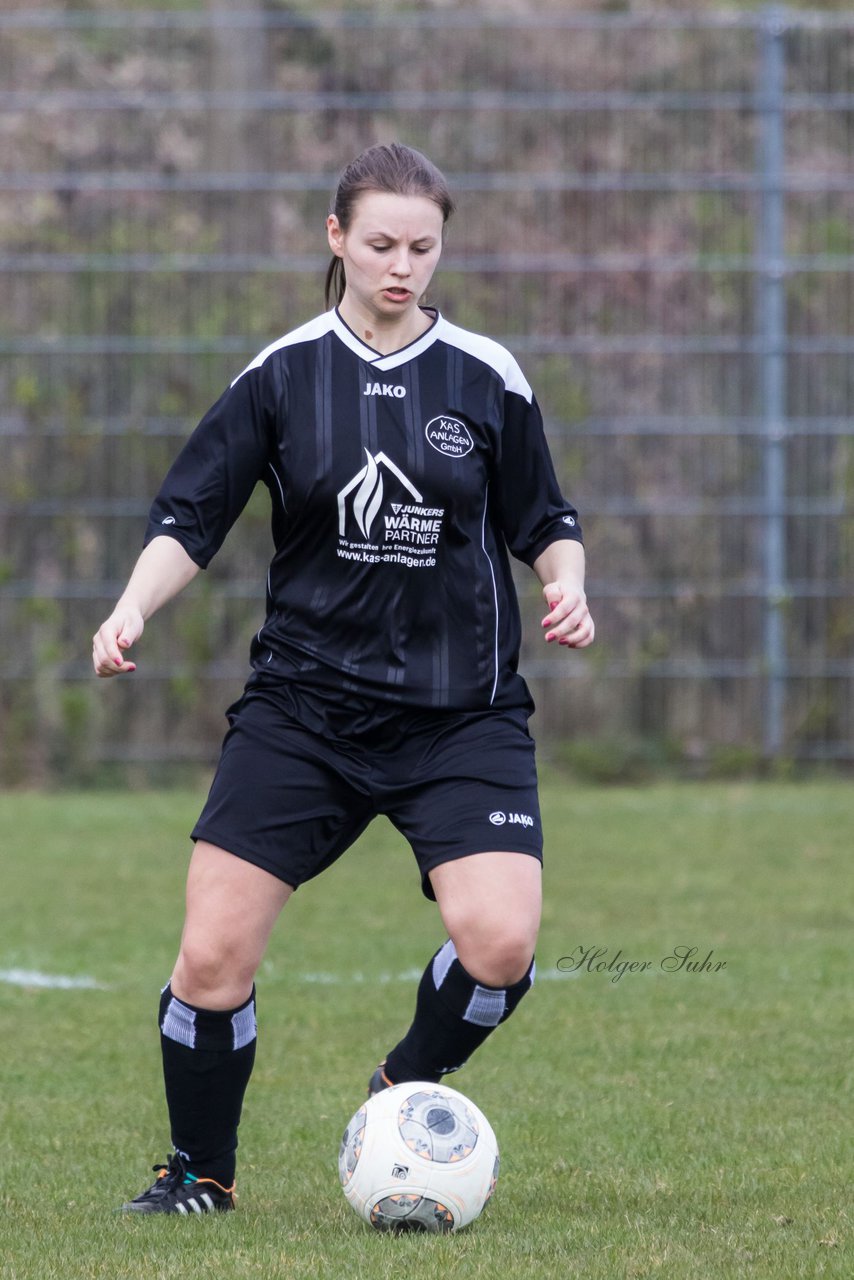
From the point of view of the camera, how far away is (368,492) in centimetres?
388

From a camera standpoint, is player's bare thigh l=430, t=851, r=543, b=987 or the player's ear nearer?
player's bare thigh l=430, t=851, r=543, b=987

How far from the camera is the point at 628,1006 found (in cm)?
578

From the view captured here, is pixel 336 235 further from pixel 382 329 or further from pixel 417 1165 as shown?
pixel 417 1165

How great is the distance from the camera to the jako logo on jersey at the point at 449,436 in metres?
3.93

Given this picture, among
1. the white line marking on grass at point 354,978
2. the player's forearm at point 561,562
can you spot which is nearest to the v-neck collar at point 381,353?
the player's forearm at point 561,562

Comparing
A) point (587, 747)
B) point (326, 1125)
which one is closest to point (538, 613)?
point (587, 747)

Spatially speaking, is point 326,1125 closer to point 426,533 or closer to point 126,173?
point 426,533

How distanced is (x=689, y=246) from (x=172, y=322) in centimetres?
271

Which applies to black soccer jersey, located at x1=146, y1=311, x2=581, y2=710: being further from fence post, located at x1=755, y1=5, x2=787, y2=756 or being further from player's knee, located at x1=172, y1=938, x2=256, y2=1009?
fence post, located at x1=755, y1=5, x2=787, y2=756

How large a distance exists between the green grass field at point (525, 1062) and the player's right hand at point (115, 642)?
1.01 metres

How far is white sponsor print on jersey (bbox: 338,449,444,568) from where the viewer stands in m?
3.88

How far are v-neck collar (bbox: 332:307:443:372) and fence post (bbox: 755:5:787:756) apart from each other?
22.1ft

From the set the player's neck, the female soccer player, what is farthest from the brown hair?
the player's neck

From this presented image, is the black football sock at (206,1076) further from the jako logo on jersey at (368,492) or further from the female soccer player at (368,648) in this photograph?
the jako logo on jersey at (368,492)
